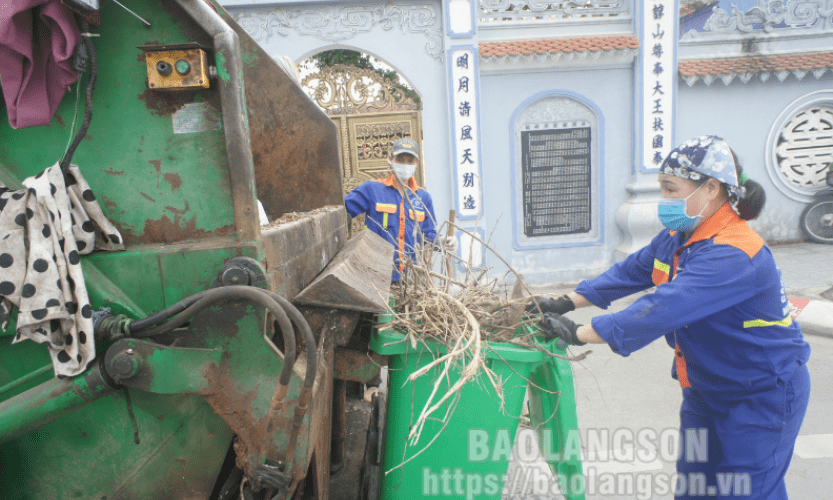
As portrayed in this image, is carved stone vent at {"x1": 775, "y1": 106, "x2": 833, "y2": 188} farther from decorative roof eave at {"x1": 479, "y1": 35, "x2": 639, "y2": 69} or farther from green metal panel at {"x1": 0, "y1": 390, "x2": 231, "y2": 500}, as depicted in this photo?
green metal panel at {"x1": 0, "y1": 390, "x2": 231, "y2": 500}

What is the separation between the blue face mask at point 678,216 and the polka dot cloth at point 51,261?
1.98 metres

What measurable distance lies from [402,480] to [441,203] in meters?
4.98

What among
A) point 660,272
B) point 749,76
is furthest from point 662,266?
point 749,76

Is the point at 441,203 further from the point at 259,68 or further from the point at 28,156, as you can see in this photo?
the point at 28,156

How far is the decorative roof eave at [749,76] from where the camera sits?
23.2ft

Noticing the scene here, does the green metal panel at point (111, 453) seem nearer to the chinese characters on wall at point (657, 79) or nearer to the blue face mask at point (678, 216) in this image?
the blue face mask at point (678, 216)

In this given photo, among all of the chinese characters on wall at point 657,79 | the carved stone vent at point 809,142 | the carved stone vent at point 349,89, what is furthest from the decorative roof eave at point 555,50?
the carved stone vent at point 809,142

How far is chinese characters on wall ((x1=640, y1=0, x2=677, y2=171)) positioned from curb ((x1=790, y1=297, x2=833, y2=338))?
2.55 metres

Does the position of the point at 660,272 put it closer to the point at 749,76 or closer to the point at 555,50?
the point at 555,50

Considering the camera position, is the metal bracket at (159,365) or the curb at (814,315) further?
the curb at (814,315)

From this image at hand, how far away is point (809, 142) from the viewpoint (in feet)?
25.3

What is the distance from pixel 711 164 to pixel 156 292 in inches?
77.9

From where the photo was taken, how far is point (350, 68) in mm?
6309

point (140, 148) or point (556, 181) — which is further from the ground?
point (140, 148)
